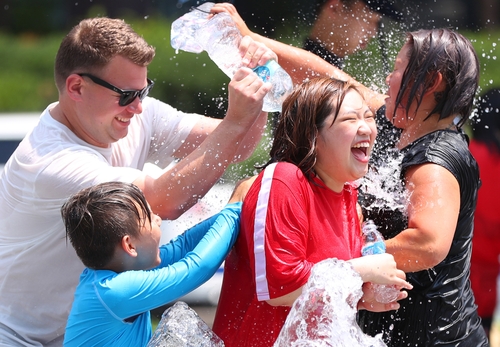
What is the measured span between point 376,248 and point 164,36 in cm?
967

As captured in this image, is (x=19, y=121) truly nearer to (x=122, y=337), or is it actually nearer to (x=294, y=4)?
(x=294, y=4)

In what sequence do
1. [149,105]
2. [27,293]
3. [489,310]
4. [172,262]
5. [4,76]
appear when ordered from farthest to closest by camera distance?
1. [4,76]
2. [489,310]
3. [149,105]
4. [27,293]
5. [172,262]

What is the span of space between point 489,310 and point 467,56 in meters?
2.41

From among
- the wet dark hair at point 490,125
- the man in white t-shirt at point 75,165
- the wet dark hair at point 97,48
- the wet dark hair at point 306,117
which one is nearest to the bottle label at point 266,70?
the man in white t-shirt at point 75,165

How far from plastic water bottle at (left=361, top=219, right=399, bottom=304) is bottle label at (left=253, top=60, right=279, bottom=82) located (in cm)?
67

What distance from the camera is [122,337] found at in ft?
8.78

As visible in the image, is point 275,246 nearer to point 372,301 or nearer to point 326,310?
point 326,310

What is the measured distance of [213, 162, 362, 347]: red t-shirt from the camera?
2564mm

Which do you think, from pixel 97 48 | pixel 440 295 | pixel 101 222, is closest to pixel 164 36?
pixel 97 48

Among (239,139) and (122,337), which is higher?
(239,139)

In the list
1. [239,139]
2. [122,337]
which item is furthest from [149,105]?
[122,337]

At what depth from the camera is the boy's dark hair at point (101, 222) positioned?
266 cm

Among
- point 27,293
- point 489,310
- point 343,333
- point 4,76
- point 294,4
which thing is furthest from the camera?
point 4,76

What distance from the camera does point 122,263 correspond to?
268cm
